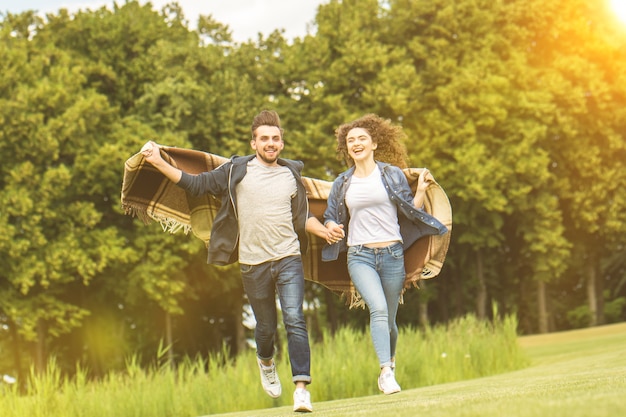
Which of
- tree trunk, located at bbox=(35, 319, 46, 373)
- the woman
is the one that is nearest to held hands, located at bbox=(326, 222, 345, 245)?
the woman

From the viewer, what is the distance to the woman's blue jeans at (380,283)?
8461mm

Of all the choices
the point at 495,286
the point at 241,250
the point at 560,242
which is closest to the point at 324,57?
the point at 560,242

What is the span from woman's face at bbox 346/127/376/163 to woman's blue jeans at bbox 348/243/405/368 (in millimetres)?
832

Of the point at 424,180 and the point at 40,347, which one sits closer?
the point at 424,180

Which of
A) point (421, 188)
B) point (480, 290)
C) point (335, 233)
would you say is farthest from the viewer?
point (480, 290)

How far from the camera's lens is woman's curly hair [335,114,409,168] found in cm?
918

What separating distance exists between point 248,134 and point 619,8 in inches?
626

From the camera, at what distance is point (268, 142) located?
822 cm

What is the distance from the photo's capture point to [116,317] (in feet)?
111

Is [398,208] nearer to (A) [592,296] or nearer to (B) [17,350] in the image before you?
(B) [17,350]

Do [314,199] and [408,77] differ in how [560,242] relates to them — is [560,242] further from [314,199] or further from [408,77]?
[314,199]

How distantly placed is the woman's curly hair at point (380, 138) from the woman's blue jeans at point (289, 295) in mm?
1616

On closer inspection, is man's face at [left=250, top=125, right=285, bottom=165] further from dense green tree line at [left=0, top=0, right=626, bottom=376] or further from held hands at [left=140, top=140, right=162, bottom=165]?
dense green tree line at [left=0, top=0, right=626, bottom=376]

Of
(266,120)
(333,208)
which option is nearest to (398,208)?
(333,208)
